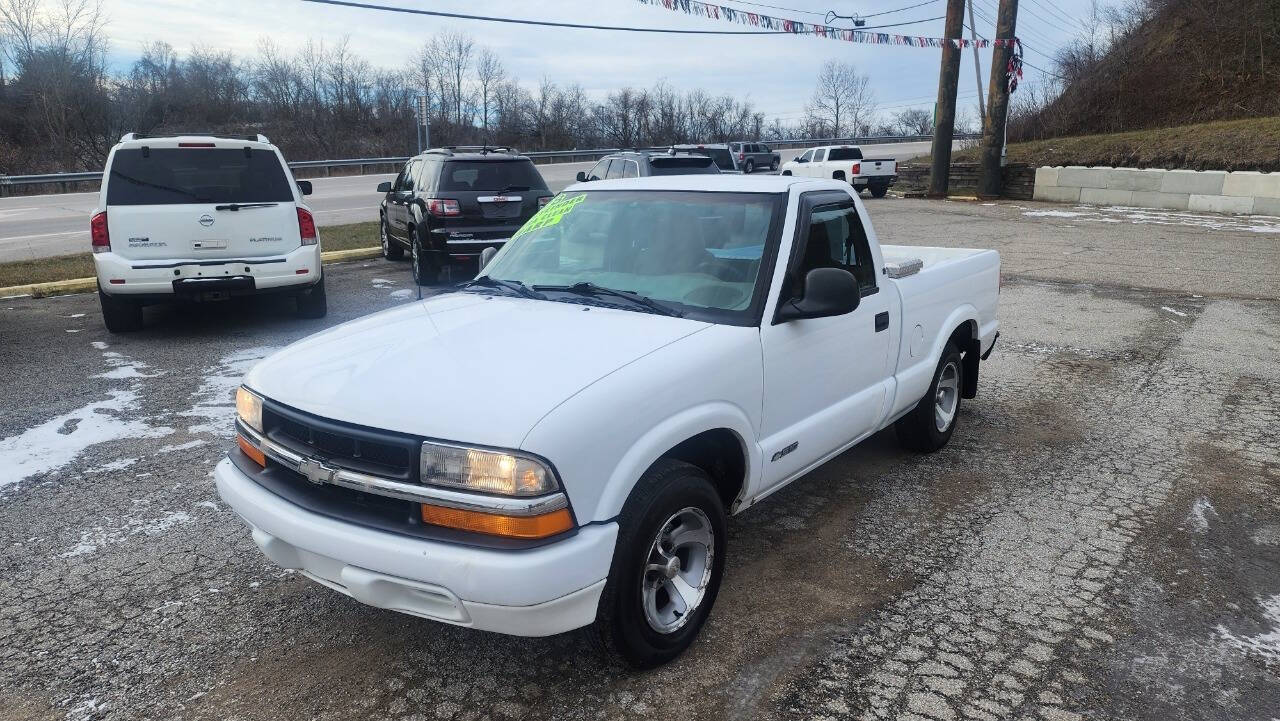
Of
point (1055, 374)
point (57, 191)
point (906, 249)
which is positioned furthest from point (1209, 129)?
point (57, 191)

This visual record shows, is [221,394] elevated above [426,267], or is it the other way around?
[426,267]

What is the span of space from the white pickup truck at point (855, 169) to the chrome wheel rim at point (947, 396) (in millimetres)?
21772

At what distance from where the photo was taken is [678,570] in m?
3.20

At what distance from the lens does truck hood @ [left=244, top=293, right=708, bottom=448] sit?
2713 millimetres

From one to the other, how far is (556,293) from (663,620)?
1.51 meters

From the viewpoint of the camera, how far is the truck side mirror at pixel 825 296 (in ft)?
11.7

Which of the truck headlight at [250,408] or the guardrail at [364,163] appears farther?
the guardrail at [364,163]

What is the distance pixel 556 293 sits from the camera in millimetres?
3920

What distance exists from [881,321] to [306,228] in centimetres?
637

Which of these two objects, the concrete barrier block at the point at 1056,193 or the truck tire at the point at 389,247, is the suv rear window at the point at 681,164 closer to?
the truck tire at the point at 389,247

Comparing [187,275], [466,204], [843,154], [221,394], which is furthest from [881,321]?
[843,154]

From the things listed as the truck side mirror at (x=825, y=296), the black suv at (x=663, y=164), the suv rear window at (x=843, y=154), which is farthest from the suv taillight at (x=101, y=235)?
the suv rear window at (x=843, y=154)

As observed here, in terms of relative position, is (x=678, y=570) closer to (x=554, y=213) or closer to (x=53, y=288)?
(x=554, y=213)

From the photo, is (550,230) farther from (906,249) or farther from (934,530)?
(906,249)
